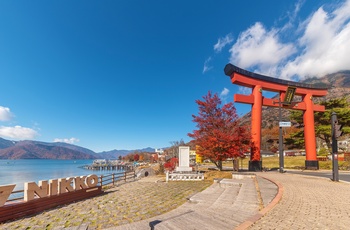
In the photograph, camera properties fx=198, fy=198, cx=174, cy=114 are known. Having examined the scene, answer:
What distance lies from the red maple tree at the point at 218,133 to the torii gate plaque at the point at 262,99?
164 centimetres

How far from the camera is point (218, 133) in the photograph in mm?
17156

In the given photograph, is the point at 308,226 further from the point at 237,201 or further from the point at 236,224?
the point at 237,201

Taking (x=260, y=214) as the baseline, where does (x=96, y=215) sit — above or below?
below

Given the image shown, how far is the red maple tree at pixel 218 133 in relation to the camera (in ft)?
56.4

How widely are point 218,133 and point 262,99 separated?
7745 mm

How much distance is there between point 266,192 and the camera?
8930mm

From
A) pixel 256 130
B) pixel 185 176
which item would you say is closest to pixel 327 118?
Result: pixel 256 130

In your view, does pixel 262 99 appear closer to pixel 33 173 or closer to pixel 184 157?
pixel 184 157

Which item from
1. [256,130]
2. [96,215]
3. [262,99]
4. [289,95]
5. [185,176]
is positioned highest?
[289,95]

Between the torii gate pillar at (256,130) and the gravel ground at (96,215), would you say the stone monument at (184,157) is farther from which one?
the gravel ground at (96,215)

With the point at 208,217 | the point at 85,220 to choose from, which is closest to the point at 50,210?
the point at 85,220

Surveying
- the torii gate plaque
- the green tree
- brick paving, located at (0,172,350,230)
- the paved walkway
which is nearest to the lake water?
brick paving, located at (0,172,350,230)

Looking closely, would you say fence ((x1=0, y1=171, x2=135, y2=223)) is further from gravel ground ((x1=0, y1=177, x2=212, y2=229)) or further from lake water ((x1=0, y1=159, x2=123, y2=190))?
lake water ((x1=0, y1=159, x2=123, y2=190))

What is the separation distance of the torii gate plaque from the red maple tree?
64.5 inches
